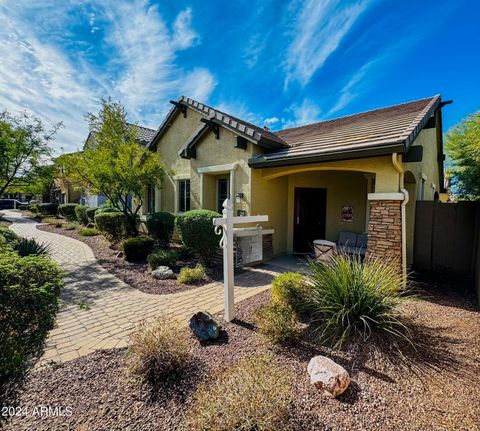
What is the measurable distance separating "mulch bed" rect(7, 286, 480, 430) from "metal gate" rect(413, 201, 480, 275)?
4542 millimetres

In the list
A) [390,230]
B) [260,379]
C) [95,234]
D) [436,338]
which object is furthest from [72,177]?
[436,338]

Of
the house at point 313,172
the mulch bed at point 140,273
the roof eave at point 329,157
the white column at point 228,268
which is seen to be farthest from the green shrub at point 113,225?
the white column at point 228,268

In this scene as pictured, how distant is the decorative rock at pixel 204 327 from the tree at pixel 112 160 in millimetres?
7325

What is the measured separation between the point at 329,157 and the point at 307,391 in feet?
18.3

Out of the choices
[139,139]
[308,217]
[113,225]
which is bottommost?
[113,225]

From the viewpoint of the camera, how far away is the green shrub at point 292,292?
14.0 feet

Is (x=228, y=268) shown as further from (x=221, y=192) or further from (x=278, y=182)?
(x=221, y=192)

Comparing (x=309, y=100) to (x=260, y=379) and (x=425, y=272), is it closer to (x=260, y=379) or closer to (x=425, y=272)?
(x=425, y=272)

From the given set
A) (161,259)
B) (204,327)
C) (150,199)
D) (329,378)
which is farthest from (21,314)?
(150,199)

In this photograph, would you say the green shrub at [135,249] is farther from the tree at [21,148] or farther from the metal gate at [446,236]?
the metal gate at [446,236]

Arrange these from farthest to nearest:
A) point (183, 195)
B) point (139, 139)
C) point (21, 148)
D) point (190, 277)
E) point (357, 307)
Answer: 1. point (139, 139)
2. point (183, 195)
3. point (21, 148)
4. point (190, 277)
5. point (357, 307)

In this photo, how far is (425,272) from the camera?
7465 mm

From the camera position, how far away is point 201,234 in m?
7.59

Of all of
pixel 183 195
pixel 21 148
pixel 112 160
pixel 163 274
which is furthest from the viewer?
pixel 183 195
